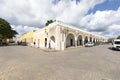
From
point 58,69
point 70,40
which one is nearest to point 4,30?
point 70,40

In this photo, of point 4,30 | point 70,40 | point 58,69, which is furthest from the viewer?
point 4,30

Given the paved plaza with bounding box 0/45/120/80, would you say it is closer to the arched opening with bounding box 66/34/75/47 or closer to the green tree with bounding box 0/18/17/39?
the arched opening with bounding box 66/34/75/47

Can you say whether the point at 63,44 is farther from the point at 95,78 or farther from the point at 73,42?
the point at 95,78

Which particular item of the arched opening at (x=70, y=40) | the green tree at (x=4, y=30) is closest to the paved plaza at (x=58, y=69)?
the arched opening at (x=70, y=40)

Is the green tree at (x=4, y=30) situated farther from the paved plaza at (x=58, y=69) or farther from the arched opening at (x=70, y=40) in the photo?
the paved plaza at (x=58, y=69)

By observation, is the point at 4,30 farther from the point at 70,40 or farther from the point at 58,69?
the point at 58,69

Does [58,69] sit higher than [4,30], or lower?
lower

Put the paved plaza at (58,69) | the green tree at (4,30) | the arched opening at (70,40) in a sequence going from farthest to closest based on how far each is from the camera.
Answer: the green tree at (4,30), the arched opening at (70,40), the paved plaza at (58,69)

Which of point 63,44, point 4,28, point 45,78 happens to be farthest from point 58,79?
point 4,28

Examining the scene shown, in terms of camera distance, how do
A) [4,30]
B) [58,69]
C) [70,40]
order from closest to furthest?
[58,69] < [70,40] < [4,30]

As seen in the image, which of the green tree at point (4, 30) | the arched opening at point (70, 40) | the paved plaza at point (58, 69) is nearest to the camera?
the paved plaza at point (58, 69)

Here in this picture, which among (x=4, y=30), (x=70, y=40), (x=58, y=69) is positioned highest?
(x=4, y=30)

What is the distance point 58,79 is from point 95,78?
2.04 m

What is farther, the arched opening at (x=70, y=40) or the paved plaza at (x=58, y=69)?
the arched opening at (x=70, y=40)
